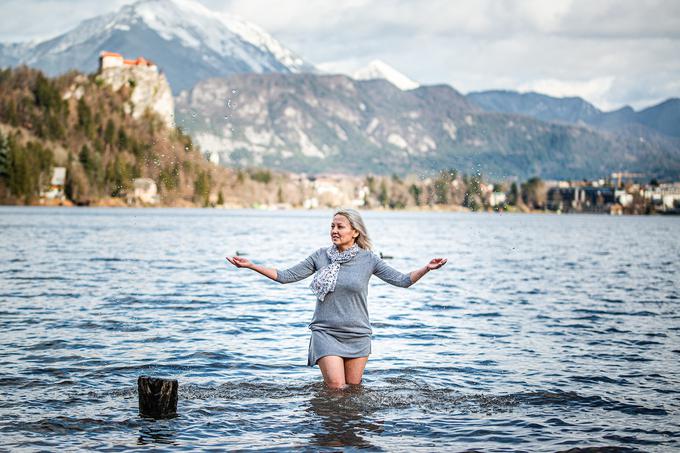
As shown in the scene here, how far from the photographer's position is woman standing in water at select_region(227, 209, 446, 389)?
13516 millimetres

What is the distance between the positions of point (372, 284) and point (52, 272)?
1639 centimetres

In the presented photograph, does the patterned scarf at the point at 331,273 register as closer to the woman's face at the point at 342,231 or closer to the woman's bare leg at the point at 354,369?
the woman's face at the point at 342,231

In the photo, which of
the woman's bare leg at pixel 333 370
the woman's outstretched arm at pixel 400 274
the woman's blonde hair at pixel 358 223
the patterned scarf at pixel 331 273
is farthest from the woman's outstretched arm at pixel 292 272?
the woman's bare leg at pixel 333 370

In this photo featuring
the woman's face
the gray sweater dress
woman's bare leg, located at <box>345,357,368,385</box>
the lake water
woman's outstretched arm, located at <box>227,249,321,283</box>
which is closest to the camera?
the lake water

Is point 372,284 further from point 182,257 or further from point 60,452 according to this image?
point 60,452

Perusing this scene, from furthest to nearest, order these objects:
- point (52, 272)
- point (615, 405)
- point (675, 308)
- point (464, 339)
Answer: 1. point (52, 272)
2. point (675, 308)
3. point (464, 339)
4. point (615, 405)

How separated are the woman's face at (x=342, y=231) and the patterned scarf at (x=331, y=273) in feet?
0.54

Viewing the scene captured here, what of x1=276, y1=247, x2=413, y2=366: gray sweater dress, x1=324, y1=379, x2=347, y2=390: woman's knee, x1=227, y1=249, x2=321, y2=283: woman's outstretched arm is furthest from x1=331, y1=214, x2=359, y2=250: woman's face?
x1=324, y1=379, x2=347, y2=390: woman's knee

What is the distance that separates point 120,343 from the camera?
2127 cm

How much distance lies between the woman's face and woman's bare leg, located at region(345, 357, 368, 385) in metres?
2.08

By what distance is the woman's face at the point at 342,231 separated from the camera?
13438 millimetres

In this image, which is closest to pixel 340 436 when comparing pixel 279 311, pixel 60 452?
pixel 60 452

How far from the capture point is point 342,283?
1352 centimetres

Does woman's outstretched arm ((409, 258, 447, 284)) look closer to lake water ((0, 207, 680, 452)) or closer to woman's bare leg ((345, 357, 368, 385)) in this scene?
woman's bare leg ((345, 357, 368, 385))
